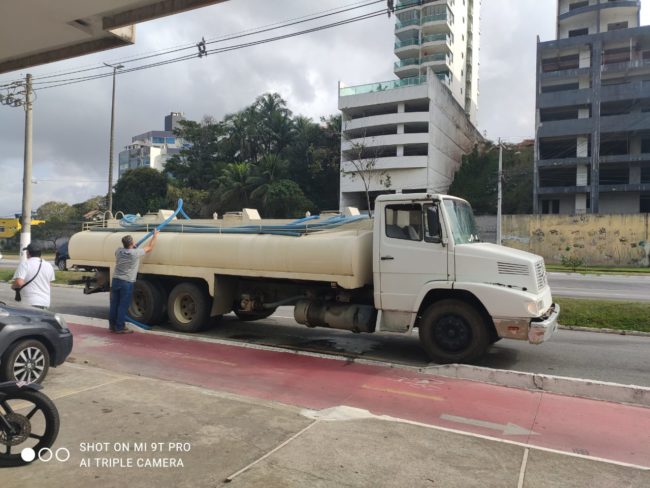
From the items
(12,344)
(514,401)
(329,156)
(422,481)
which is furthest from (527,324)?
(329,156)

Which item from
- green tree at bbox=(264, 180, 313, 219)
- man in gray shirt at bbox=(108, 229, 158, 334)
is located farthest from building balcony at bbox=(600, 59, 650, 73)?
man in gray shirt at bbox=(108, 229, 158, 334)

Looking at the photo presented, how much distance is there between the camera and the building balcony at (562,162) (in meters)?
50.1

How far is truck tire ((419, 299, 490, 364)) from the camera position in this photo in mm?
7113

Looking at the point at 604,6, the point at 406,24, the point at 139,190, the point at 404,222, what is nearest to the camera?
the point at 404,222

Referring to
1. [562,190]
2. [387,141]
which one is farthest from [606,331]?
[387,141]

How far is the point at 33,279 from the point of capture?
6949 mm

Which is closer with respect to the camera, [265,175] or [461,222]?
[461,222]

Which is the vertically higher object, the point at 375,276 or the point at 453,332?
the point at 375,276

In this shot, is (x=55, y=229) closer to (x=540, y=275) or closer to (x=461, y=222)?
(x=461, y=222)

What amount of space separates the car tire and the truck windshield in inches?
219

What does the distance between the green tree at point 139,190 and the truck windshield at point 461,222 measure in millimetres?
61120

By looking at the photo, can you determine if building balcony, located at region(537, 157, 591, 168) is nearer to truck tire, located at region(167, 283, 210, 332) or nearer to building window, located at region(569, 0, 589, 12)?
building window, located at region(569, 0, 589, 12)

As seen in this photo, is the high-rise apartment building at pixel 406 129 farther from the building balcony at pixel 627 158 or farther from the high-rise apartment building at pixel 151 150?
the high-rise apartment building at pixel 151 150

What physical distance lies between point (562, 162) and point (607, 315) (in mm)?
45078
